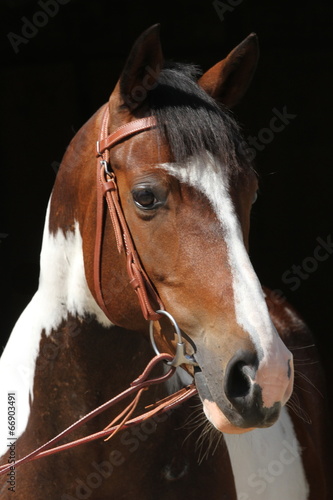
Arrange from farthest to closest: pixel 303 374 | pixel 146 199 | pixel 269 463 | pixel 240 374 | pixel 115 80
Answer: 1. pixel 115 80
2. pixel 303 374
3. pixel 269 463
4. pixel 146 199
5. pixel 240 374

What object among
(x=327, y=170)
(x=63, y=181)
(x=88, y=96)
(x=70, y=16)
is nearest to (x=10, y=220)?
(x=88, y=96)

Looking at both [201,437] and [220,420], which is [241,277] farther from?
[201,437]

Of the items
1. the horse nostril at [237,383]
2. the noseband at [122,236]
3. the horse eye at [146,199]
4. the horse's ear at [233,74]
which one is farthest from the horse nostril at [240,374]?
the horse's ear at [233,74]

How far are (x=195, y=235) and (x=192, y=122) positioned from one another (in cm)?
28

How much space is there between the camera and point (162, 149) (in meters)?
1.51

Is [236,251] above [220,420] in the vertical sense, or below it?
above

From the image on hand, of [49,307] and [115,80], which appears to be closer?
[49,307]

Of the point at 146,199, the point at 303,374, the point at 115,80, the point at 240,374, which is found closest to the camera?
the point at 240,374

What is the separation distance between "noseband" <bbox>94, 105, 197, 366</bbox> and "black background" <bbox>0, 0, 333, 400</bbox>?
3002 mm

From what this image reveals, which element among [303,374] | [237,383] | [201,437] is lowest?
[303,374]

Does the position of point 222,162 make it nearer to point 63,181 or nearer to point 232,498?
point 63,181

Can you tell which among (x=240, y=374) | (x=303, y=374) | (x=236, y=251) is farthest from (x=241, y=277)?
(x=303, y=374)

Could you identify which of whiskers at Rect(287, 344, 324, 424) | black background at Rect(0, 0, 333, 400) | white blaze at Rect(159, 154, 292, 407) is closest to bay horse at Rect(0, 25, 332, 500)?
white blaze at Rect(159, 154, 292, 407)

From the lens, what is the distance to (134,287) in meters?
1.57
